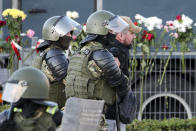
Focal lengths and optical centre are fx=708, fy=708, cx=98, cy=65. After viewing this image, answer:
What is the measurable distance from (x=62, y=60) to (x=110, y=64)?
66 centimetres

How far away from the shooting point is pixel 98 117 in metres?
5.61

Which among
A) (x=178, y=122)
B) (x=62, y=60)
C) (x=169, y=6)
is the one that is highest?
(x=169, y=6)

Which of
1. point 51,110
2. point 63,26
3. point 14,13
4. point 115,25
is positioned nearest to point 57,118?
point 51,110

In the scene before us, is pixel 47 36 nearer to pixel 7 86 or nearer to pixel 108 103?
pixel 108 103

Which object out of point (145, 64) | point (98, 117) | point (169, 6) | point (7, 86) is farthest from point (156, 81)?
point (7, 86)

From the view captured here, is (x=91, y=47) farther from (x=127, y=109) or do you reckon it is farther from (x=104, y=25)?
(x=127, y=109)

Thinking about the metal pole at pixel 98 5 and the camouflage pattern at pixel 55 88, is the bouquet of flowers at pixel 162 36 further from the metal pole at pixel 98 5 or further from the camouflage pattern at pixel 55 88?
the camouflage pattern at pixel 55 88

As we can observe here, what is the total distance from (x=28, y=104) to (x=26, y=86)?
0.39ft

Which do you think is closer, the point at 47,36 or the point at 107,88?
the point at 107,88

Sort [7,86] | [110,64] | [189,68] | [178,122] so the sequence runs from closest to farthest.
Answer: [7,86] → [110,64] → [178,122] → [189,68]

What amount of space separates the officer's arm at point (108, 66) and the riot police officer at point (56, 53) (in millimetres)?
502

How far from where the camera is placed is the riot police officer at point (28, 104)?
416cm

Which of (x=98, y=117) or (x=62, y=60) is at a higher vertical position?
(x=62, y=60)

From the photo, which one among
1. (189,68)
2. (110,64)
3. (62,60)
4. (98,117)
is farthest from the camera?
(189,68)
